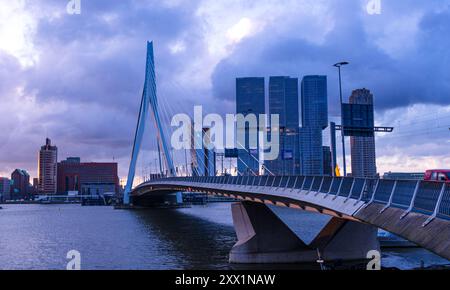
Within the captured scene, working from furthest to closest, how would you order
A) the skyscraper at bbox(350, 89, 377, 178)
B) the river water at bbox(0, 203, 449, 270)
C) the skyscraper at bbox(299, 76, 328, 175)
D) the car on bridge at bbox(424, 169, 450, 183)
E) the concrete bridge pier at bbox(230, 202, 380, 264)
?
the skyscraper at bbox(299, 76, 328, 175) → the skyscraper at bbox(350, 89, 377, 178) → the river water at bbox(0, 203, 449, 270) → the concrete bridge pier at bbox(230, 202, 380, 264) → the car on bridge at bbox(424, 169, 450, 183)

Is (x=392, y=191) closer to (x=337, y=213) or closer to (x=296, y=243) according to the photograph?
(x=337, y=213)

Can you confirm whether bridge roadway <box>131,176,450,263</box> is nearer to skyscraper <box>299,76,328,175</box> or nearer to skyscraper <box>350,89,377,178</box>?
skyscraper <box>350,89,377,178</box>

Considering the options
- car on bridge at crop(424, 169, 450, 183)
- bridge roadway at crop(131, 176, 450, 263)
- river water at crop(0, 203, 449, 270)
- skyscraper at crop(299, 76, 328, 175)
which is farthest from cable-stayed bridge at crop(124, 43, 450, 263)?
skyscraper at crop(299, 76, 328, 175)

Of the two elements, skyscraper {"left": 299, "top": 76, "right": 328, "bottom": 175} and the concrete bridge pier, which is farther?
skyscraper {"left": 299, "top": 76, "right": 328, "bottom": 175}

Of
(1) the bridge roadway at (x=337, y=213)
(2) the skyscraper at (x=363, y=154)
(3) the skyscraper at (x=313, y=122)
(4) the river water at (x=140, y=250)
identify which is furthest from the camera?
(3) the skyscraper at (x=313, y=122)

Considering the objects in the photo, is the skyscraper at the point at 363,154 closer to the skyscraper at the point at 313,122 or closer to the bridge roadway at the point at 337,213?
the bridge roadway at the point at 337,213

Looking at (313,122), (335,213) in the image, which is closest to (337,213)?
(335,213)

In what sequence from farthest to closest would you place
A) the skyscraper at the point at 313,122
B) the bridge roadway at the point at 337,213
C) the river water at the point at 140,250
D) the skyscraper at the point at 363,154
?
1. the skyscraper at the point at 313,122
2. the skyscraper at the point at 363,154
3. the river water at the point at 140,250
4. the bridge roadway at the point at 337,213

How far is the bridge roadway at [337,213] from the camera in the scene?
1211 cm

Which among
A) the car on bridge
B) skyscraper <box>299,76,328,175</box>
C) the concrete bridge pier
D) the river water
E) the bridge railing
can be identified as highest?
skyscraper <box>299,76,328,175</box>

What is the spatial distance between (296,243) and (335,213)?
14.9 m

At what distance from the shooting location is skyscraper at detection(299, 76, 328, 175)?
2842 inches

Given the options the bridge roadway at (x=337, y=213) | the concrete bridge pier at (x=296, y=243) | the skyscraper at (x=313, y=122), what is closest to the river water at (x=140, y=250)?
the concrete bridge pier at (x=296, y=243)

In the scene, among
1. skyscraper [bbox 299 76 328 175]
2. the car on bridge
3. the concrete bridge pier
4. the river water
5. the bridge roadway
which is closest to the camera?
the bridge roadway
